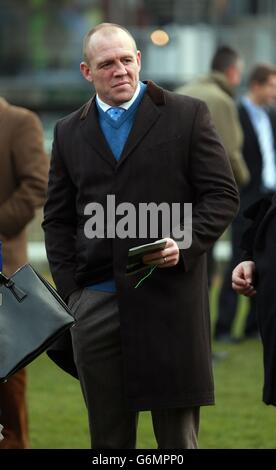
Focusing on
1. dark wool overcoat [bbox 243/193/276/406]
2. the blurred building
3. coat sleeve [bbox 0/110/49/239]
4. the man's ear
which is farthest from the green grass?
the blurred building

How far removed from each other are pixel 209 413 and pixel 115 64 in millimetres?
3946

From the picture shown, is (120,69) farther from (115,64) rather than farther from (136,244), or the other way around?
(136,244)

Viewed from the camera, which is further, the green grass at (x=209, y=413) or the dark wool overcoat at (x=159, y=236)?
the green grass at (x=209, y=413)

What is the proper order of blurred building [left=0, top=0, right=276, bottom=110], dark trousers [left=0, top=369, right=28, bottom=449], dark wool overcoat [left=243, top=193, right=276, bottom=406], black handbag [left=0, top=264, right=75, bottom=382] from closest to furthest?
black handbag [left=0, top=264, right=75, bottom=382], dark wool overcoat [left=243, top=193, right=276, bottom=406], dark trousers [left=0, top=369, right=28, bottom=449], blurred building [left=0, top=0, right=276, bottom=110]

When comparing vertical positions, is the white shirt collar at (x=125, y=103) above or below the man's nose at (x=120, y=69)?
below

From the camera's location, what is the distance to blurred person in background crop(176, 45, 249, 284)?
10453 millimetres

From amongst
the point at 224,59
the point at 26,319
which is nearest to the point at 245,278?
the point at 26,319

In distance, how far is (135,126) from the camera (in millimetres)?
5359

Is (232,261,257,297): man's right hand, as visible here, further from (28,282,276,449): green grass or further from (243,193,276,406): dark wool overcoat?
(28,282,276,449): green grass

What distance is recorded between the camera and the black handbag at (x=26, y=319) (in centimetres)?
497

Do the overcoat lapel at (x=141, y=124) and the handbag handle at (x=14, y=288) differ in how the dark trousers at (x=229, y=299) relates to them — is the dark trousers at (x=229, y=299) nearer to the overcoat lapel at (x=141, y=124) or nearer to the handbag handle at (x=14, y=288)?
the overcoat lapel at (x=141, y=124)

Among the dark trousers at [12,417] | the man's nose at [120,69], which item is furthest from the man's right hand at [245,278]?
the dark trousers at [12,417]

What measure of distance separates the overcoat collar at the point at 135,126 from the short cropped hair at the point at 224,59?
18.6 ft

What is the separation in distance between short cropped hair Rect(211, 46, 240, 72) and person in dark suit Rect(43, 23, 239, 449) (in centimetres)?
572
